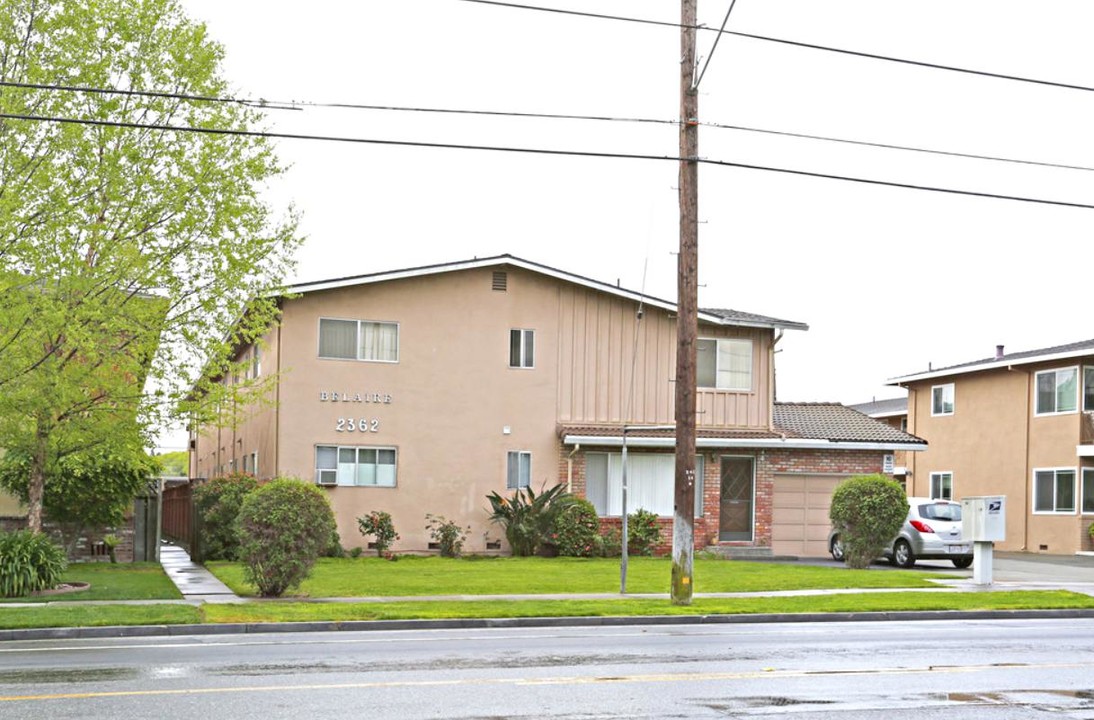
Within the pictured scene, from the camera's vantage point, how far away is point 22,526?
25.3 m

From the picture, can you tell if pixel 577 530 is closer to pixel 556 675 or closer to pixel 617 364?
pixel 617 364

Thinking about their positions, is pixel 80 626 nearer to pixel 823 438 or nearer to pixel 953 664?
pixel 953 664

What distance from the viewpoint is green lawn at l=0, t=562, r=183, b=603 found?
61.4ft

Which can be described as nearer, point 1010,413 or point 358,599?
point 358,599

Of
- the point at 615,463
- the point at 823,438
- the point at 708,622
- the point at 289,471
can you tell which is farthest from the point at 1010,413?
the point at 708,622

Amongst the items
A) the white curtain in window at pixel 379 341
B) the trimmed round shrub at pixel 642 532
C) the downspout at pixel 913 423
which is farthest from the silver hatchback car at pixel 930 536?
the downspout at pixel 913 423

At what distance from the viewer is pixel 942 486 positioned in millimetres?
44281

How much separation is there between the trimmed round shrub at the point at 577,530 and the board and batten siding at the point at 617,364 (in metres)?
2.59

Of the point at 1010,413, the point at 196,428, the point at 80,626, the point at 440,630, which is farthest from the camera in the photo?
the point at 1010,413

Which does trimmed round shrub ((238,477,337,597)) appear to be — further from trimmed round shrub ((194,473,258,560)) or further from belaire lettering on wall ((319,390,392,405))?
belaire lettering on wall ((319,390,392,405))

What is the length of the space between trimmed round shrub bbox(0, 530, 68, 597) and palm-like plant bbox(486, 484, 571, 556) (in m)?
11.7

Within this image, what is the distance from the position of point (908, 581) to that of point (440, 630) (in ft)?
34.9

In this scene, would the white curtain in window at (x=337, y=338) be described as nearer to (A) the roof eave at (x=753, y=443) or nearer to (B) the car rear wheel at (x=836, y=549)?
(A) the roof eave at (x=753, y=443)

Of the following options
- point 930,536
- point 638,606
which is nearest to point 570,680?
point 638,606
